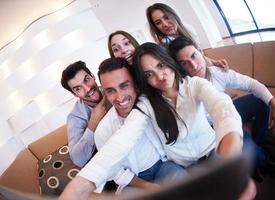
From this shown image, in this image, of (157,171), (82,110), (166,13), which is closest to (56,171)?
(82,110)

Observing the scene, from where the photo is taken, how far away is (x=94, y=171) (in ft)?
1.16

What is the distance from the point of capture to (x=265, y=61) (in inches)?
20.6

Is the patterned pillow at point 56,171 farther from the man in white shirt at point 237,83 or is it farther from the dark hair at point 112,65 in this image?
the man in white shirt at point 237,83

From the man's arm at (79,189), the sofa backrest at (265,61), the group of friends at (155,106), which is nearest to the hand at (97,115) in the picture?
the group of friends at (155,106)

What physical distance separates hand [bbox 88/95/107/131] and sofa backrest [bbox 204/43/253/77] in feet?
0.95

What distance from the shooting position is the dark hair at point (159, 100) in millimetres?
473

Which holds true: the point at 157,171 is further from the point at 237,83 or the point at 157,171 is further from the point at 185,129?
the point at 237,83

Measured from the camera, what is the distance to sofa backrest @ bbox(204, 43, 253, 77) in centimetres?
54

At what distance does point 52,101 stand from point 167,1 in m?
0.37

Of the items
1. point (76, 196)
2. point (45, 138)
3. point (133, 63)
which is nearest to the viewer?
point (76, 196)

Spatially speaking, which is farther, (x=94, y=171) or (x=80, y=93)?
(x=80, y=93)

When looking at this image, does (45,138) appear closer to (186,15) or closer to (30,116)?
(30,116)

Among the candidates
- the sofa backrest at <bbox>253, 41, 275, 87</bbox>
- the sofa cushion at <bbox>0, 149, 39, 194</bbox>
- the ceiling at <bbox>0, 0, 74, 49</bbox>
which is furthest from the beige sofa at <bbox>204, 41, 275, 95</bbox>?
the sofa cushion at <bbox>0, 149, 39, 194</bbox>

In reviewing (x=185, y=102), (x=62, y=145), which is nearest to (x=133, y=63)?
(x=185, y=102)
